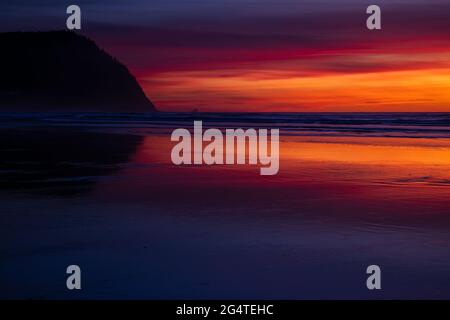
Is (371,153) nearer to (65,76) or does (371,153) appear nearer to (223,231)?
(223,231)

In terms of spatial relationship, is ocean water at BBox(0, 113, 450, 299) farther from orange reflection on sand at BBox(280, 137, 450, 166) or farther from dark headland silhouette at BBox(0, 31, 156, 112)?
dark headland silhouette at BBox(0, 31, 156, 112)

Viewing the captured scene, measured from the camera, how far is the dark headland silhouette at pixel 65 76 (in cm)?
12138

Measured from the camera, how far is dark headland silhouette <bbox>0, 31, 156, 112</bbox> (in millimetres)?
121375

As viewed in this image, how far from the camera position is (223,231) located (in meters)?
7.28

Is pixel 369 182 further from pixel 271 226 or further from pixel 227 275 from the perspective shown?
pixel 227 275

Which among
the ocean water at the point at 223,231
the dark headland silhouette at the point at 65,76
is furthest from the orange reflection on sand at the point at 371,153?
the dark headland silhouette at the point at 65,76

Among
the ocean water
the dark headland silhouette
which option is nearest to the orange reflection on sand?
the ocean water

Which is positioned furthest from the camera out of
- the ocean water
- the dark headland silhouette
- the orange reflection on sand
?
the dark headland silhouette

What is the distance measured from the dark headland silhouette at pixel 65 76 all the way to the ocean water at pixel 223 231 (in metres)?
110

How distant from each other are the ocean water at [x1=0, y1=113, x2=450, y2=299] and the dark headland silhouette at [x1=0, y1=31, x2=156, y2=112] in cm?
11010

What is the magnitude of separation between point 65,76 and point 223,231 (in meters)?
127

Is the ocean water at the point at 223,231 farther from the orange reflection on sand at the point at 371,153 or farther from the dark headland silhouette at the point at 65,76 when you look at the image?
the dark headland silhouette at the point at 65,76

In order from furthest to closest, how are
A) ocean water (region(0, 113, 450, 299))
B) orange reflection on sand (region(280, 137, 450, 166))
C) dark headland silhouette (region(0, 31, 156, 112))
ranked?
1. dark headland silhouette (region(0, 31, 156, 112))
2. orange reflection on sand (region(280, 137, 450, 166))
3. ocean water (region(0, 113, 450, 299))

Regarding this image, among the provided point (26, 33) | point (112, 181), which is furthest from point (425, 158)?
point (26, 33)
